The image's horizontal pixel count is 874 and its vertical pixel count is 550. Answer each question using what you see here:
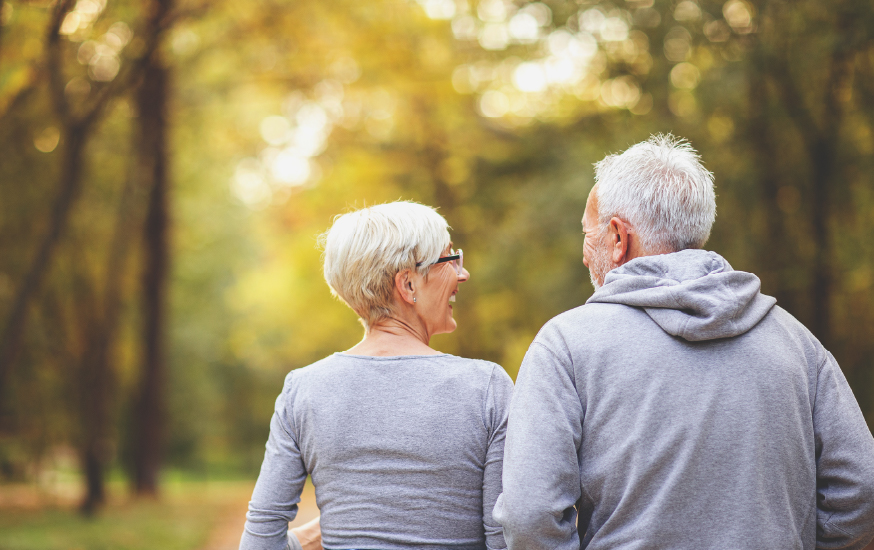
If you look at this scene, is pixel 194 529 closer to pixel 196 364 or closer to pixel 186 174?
pixel 186 174

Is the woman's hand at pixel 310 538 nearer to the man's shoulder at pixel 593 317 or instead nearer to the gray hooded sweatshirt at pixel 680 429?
the gray hooded sweatshirt at pixel 680 429

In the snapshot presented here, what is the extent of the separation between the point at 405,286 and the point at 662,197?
69cm

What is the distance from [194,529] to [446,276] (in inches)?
326

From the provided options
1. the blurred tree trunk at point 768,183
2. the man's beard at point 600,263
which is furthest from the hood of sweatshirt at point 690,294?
the blurred tree trunk at point 768,183

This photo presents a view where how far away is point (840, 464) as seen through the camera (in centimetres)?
170

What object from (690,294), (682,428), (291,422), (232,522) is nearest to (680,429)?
(682,428)

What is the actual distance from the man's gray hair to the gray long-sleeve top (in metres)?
0.51

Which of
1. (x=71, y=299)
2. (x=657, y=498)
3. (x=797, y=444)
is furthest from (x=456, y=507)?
(x=71, y=299)

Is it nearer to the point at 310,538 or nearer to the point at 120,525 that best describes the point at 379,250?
the point at 310,538

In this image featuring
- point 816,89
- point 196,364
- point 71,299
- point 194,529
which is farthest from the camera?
point 196,364

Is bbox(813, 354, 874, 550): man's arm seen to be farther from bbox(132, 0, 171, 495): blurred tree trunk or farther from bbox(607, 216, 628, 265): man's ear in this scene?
bbox(132, 0, 171, 495): blurred tree trunk

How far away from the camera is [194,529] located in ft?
30.0

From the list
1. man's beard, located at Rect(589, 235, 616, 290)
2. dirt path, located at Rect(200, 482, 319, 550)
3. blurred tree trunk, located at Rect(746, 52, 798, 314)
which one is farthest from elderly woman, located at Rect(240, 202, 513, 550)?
blurred tree trunk, located at Rect(746, 52, 798, 314)

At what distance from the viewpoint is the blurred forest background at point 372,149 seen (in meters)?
6.97
